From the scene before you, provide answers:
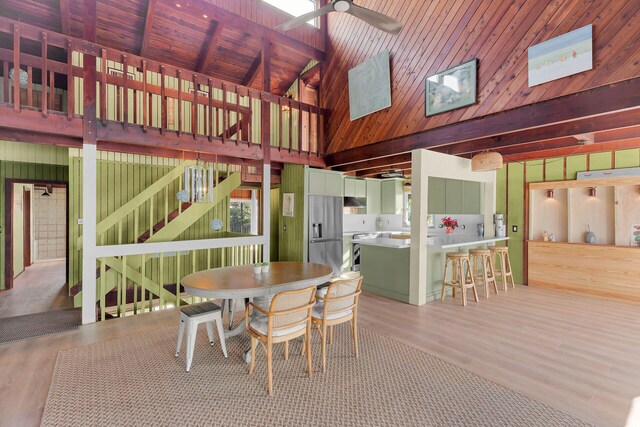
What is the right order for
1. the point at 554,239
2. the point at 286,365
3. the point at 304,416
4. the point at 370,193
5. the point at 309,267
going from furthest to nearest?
1. the point at 370,193
2. the point at 554,239
3. the point at 309,267
4. the point at 286,365
5. the point at 304,416

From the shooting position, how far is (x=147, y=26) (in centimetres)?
561

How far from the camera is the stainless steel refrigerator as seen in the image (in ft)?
21.7

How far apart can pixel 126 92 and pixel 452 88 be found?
4.46 meters

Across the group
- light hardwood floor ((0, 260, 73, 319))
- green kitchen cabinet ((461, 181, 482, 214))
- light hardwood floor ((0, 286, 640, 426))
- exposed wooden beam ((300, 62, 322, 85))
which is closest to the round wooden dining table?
light hardwood floor ((0, 286, 640, 426))

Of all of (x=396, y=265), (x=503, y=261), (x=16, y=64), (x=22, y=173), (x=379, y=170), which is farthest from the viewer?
(x=379, y=170)

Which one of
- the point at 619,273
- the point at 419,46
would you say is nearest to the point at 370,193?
the point at 419,46

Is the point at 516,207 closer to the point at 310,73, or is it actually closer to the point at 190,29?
the point at 310,73

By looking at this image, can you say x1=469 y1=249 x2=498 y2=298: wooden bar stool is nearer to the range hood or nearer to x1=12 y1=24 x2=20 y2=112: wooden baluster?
the range hood

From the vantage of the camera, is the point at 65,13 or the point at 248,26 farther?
the point at 248,26

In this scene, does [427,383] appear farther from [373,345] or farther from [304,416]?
[304,416]

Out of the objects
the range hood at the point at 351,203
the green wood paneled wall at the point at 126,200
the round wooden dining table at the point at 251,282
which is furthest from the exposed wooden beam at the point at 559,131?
the green wood paneled wall at the point at 126,200

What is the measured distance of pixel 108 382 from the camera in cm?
261

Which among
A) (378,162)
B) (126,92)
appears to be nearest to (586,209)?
(378,162)

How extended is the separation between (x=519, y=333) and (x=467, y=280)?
1797 mm
